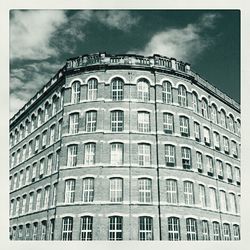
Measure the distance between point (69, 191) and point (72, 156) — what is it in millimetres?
2232

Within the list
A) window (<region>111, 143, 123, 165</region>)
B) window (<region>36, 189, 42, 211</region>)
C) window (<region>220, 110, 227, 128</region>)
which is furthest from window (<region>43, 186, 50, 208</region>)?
window (<region>220, 110, 227, 128</region>)

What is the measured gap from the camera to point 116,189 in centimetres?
2027

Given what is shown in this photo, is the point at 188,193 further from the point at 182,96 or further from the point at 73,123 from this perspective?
the point at 73,123

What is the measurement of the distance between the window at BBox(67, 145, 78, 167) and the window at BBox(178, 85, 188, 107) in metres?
7.73

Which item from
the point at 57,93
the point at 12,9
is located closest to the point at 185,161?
the point at 57,93

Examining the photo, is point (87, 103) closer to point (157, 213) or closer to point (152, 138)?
point (152, 138)

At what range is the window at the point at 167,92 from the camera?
894 inches

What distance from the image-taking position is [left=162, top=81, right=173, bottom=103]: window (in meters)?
22.7

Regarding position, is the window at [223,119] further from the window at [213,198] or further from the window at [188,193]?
the window at [188,193]

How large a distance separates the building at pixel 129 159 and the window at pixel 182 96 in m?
0.07

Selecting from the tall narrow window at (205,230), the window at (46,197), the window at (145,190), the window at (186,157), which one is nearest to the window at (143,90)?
the window at (186,157)

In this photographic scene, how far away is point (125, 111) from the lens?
21.5 meters
